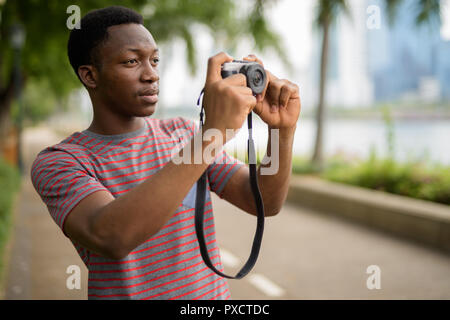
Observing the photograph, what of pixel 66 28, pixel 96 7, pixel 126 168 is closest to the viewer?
pixel 126 168

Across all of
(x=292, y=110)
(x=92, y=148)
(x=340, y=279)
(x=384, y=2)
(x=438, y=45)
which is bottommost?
(x=340, y=279)

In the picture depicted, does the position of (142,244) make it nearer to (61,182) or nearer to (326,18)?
(61,182)

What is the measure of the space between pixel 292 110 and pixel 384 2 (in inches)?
366

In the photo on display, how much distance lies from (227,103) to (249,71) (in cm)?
12

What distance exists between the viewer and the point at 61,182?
1.24m

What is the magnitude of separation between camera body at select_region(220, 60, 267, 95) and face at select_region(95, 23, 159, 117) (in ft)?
1.03

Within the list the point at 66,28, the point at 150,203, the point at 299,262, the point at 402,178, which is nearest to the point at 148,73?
the point at 150,203

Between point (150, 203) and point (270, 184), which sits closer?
point (150, 203)

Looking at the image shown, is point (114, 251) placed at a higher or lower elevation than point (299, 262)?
Result: higher

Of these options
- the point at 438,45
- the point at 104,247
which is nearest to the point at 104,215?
the point at 104,247

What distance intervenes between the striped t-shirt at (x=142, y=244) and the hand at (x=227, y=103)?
1.29 feet

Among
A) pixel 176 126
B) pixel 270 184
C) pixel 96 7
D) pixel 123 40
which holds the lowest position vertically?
pixel 270 184

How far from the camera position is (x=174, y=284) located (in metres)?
1.37
